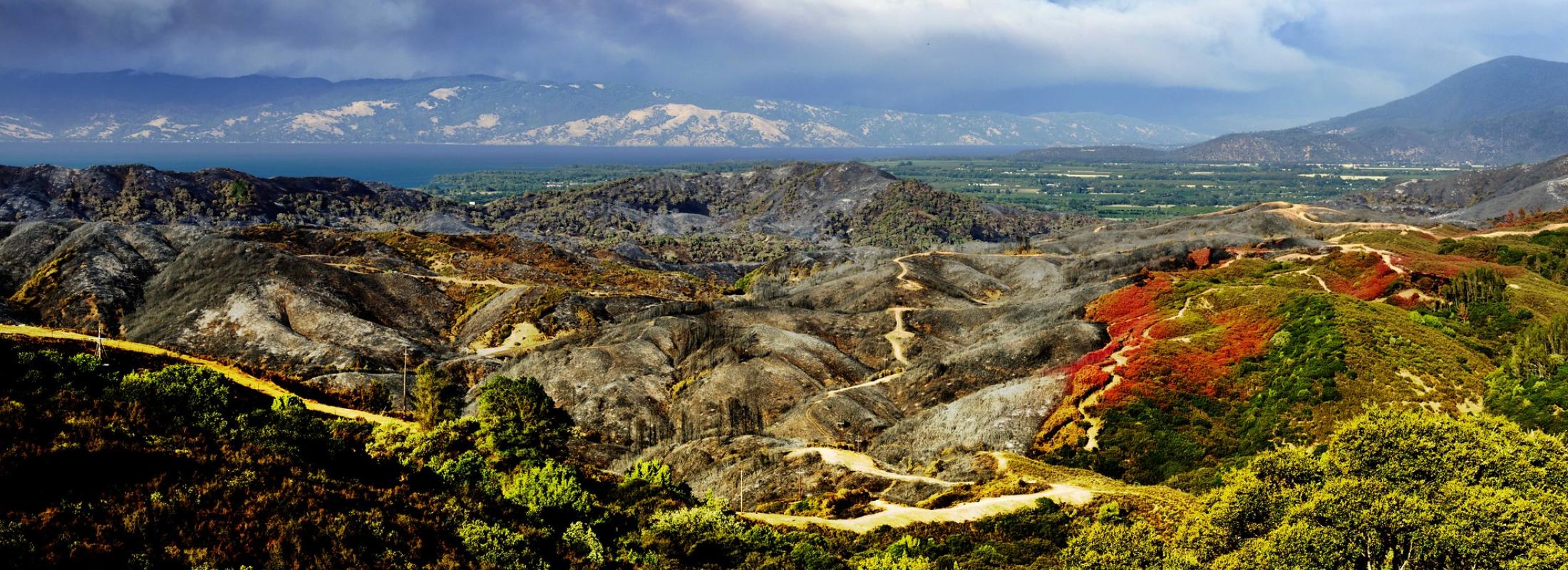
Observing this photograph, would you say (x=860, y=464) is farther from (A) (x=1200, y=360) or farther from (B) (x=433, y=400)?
(B) (x=433, y=400)

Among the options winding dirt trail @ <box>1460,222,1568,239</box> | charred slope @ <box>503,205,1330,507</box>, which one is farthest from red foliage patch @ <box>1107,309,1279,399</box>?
winding dirt trail @ <box>1460,222,1568,239</box>

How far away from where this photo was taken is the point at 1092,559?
28484 mm

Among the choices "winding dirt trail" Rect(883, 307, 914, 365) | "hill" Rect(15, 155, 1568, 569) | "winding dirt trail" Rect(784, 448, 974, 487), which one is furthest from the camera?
"winding dirt trail" Rect(883, 307, 914, 365)

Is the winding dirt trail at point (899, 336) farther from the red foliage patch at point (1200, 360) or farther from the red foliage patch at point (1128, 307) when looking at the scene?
the red foliage patch at point (1200, 360)

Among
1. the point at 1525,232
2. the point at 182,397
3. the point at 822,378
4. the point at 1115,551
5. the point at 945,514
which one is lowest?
the point at 822,378

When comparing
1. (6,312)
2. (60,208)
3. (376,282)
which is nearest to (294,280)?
(376,282)

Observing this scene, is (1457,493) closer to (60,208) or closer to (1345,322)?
(1345,322)

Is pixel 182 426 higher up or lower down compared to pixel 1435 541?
higher up

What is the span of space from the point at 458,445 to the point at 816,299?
74.8m

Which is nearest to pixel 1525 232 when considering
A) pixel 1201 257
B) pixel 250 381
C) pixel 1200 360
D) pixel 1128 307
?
pixel 1201 257

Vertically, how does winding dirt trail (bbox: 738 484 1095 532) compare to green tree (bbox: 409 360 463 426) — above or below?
below

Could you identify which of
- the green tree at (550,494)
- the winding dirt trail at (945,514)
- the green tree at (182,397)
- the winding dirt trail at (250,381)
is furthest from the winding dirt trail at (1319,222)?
the green tree at (182,397)

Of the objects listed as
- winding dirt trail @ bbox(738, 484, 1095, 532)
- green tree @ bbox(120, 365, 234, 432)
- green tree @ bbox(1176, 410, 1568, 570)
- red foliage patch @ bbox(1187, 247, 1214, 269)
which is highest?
green tree @ bbox(120, 365, 234, 432)

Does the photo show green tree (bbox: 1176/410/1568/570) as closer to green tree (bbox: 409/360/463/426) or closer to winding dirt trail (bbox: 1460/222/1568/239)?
green tree (bbox: 409/360/463/426)
